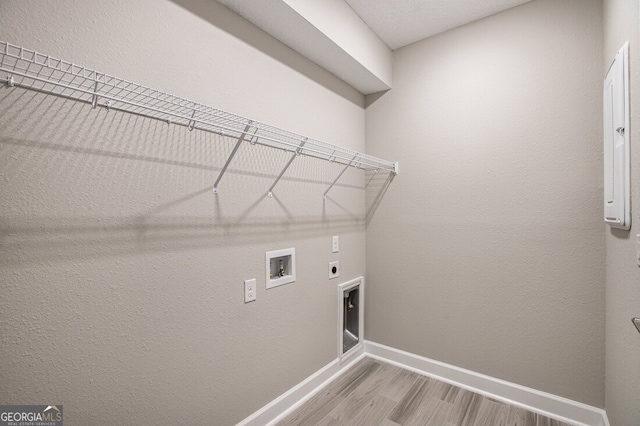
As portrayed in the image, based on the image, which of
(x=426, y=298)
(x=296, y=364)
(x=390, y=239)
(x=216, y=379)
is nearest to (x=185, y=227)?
(x=216, y=379)

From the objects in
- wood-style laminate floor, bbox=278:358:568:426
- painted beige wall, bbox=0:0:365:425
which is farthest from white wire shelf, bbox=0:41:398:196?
wood-style laminate floor, bbox=278:358:568:426

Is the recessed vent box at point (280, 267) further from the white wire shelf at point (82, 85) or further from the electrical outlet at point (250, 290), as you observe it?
the white wire shelf at point (82, 85)

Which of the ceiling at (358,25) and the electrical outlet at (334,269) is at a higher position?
the ceiling at (358,25)

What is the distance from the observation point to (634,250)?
112cm

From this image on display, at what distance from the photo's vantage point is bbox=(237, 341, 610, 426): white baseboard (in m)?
1.65

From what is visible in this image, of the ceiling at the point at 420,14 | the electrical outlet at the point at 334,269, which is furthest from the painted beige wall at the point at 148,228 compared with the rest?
the ceiling at the point at 420,14

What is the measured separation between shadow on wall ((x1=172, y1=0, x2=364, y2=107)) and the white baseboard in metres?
2.08

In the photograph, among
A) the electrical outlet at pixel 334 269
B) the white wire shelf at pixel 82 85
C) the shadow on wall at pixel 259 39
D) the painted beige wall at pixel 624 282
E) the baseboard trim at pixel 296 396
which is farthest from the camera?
the electrical outlet at pixel 334 269

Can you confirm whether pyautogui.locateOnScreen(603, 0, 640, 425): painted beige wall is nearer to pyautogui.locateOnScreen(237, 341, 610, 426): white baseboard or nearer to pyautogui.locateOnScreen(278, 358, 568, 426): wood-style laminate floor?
pyautogui.locateOnScreen(237, 341, 610, 426): white baseboard

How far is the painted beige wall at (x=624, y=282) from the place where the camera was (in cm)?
109

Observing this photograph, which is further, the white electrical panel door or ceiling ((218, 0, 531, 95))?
ceiling ((218, 0, 531, 95))

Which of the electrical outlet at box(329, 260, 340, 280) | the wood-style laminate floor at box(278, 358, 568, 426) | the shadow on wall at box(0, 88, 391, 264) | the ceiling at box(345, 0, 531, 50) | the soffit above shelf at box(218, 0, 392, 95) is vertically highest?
the ceiling at box(345, 0, 531, 50)

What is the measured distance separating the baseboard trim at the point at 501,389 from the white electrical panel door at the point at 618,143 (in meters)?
1.17

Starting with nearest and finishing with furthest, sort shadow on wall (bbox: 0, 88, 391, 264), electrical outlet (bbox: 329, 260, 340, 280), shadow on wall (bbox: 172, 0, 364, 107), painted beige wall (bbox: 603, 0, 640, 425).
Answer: shadow on wall (bbox: 0, 88, 391, 264) → painted beige wall (bbox: 603, 0, 640, 425) → shadow on wall (bbox: 172, 0, 364, 107) → electrical outlet (bbox: 329, 260, 340, 280)
